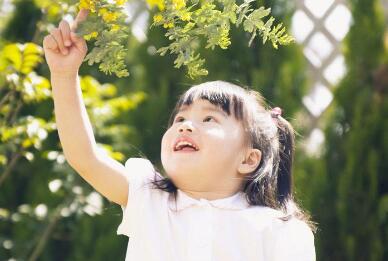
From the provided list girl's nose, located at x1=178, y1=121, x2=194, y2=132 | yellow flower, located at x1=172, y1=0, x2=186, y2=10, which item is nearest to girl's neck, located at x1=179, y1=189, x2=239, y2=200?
girl's nose, located at x1=178, y1=121, x2=194, y2=132

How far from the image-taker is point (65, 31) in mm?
1642

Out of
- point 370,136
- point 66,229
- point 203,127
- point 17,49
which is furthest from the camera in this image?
point 66,229

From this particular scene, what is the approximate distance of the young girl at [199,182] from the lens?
1777mm

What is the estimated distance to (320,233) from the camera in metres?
3.45

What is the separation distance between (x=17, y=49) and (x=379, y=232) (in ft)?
5.18

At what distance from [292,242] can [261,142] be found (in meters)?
0.29

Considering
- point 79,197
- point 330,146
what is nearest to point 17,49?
point 79,197

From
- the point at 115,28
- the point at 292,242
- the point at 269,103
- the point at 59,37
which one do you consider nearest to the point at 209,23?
the point at 115,28

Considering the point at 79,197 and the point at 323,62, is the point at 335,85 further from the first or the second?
the point at 79,197

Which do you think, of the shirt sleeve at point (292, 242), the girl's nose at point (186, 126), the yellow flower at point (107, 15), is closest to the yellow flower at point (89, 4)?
the yellow flower at point (107, 15)

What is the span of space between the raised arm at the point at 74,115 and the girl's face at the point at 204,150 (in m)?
0.13

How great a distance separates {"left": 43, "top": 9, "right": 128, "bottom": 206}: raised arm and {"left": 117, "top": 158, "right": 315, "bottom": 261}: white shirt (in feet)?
0.20

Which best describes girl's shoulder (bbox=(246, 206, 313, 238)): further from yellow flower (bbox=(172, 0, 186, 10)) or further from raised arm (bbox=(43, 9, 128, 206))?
yellow flower (bbox=(172, 0, 186, 10))

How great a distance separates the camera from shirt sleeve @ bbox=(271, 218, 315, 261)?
1.80 meters
